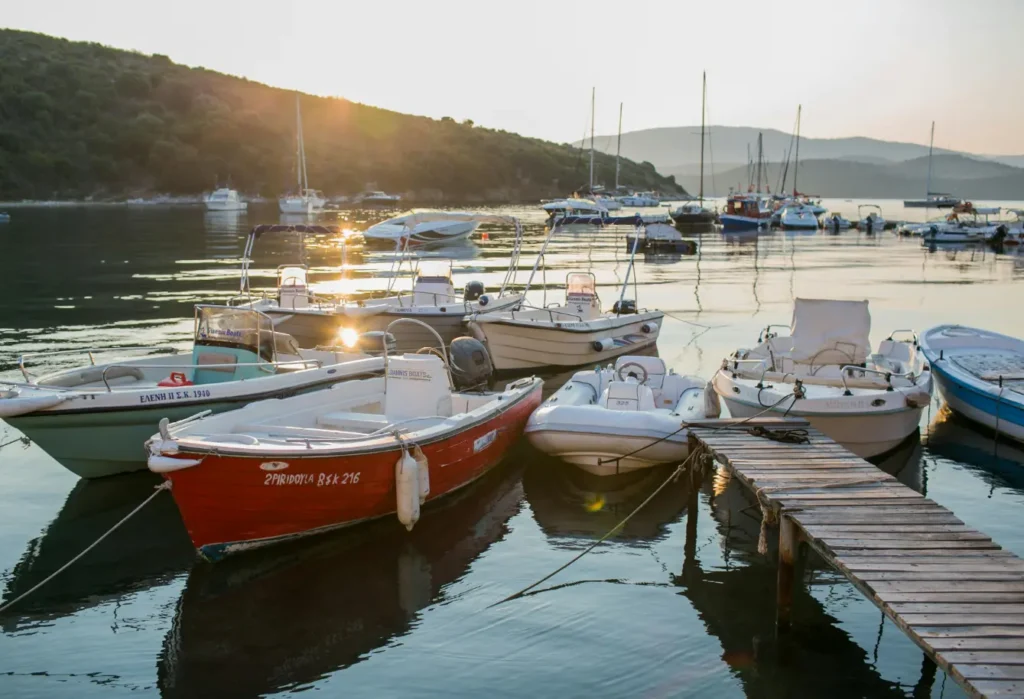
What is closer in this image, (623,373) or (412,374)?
(412,374)

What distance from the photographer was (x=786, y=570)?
755 cm

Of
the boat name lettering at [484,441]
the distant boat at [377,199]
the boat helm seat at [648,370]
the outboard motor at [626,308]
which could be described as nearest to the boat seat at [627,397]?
the boat helm seat at [648,370]

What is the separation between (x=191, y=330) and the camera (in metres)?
22.2

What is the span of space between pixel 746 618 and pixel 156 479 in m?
6.89

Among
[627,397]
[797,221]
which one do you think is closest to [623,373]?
[627,397]

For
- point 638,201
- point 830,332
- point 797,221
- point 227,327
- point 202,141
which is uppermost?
point 202,141

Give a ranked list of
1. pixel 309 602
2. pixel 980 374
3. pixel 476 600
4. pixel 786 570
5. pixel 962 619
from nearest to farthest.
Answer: pixel 962 619, pixel 786 570, pixel 309 602, pixel 476 600, pixel 980 374

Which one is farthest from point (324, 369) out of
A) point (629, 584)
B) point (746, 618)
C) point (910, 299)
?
point (910, 299)

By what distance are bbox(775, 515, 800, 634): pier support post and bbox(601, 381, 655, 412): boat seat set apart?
4543 mm

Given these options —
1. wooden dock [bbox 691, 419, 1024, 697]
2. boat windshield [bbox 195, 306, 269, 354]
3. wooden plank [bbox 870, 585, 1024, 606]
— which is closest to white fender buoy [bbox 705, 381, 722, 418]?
wooden dock [bbox 691, 419, 1024, 697]

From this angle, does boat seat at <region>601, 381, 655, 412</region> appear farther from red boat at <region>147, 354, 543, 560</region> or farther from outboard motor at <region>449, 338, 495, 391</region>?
outboard motor at <region>449, 338, 495, 391</region>

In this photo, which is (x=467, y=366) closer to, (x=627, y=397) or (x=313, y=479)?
(x=627, y=397)

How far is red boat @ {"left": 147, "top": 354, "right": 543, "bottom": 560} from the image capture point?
8422mm

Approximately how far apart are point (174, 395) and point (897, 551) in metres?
7.69
